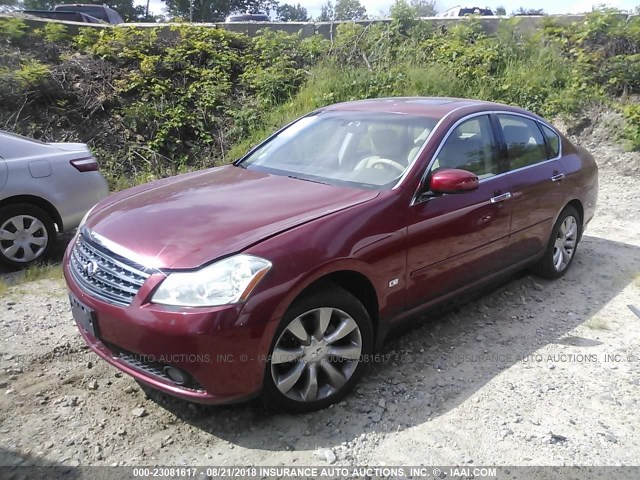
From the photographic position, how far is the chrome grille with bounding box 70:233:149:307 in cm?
269

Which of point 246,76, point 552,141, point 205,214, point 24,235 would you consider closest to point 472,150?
point 552,141

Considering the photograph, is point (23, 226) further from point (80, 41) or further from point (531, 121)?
point (80, 41)

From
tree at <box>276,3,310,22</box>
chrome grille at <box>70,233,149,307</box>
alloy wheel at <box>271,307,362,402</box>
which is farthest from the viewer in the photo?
tree at <box>276,3,310,22</box>

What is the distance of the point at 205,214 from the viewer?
10.1 ft

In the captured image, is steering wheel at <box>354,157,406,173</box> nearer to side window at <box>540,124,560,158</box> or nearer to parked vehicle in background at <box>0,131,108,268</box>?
side window at <box>540,124,560,158</box>

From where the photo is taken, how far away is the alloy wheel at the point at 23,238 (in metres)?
5.02

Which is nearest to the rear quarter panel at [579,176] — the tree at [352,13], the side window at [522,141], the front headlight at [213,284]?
the side window at [522,141]

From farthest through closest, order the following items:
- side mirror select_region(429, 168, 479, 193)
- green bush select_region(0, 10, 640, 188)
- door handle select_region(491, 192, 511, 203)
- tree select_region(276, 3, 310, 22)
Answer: tree select_region(276, 3, 310, 22) → green bush select_region(0, 10, 640, 188) → door handle select_region(491, 192, 511, 203) → side mirror select_region(429, 168, 479, 193)

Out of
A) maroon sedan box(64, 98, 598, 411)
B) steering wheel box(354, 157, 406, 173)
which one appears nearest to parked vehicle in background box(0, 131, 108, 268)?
maroon sedan box(64, 98, 598, 411)

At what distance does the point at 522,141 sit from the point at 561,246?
3.83 feet

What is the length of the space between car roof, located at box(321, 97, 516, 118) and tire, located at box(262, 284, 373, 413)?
1666 mm

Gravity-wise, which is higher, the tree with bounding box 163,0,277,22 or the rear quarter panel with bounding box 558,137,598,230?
the tree with bounding box 163,0,277,22

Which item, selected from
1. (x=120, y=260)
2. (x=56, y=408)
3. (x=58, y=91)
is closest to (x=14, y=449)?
(x=56, y=408)

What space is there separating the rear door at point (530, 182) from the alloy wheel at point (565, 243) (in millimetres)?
297
